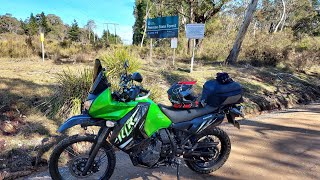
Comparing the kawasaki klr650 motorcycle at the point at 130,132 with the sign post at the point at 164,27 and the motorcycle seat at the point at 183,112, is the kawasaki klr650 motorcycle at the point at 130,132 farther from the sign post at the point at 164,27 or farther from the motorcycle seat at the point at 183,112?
the sign post at the point at 164,27

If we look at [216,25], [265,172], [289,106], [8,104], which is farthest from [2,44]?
[216,25]

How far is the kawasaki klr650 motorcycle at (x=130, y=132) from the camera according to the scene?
309 centimetres

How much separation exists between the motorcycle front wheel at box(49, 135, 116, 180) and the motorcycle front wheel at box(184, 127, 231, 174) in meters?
1.02

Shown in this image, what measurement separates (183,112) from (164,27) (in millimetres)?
9057

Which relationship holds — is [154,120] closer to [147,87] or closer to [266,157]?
[266,157]

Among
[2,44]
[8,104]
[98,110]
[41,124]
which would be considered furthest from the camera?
[2,44]

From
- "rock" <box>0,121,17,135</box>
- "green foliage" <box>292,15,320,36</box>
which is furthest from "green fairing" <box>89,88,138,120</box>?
"green foliage" <box>292,15,320,36</box>

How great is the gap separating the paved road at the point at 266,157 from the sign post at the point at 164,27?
6469mm

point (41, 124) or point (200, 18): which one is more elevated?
point (200, 18)

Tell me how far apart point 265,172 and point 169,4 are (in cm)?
2263

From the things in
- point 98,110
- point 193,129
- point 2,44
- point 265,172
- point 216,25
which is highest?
point 216,25

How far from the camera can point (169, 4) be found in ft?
81.8

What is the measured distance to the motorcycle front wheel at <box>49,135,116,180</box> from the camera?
321cm

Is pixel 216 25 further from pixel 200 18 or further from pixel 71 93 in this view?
pixel 71 93
